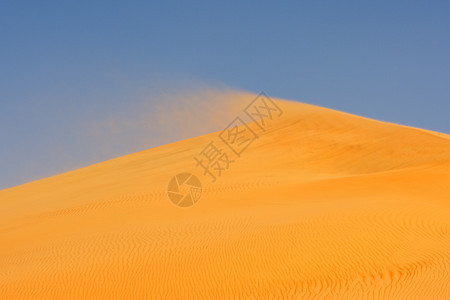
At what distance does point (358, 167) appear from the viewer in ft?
82.0

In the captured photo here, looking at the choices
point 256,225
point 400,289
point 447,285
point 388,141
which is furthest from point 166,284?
point 388,141

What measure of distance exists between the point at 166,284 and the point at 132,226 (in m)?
5.54

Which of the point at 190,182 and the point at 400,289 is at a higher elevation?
the point at 190,182

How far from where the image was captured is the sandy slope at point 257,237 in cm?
1102

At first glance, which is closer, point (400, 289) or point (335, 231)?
point (400, 289)

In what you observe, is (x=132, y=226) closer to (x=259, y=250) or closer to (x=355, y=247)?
(x=259, y=250)

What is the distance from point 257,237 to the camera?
43.4 feet

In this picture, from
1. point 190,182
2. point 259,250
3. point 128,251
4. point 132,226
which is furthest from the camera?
point 190,182

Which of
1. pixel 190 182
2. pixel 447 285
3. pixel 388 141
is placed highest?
pixel 190 182

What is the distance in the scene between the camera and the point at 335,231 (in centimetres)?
1302

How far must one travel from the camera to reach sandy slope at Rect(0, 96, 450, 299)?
11.0 metres

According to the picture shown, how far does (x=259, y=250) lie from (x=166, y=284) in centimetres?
244

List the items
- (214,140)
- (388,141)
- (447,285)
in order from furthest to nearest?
(214,140)
(388,141)
(447,285)

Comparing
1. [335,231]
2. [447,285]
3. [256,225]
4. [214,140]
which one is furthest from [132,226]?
[214,140]
